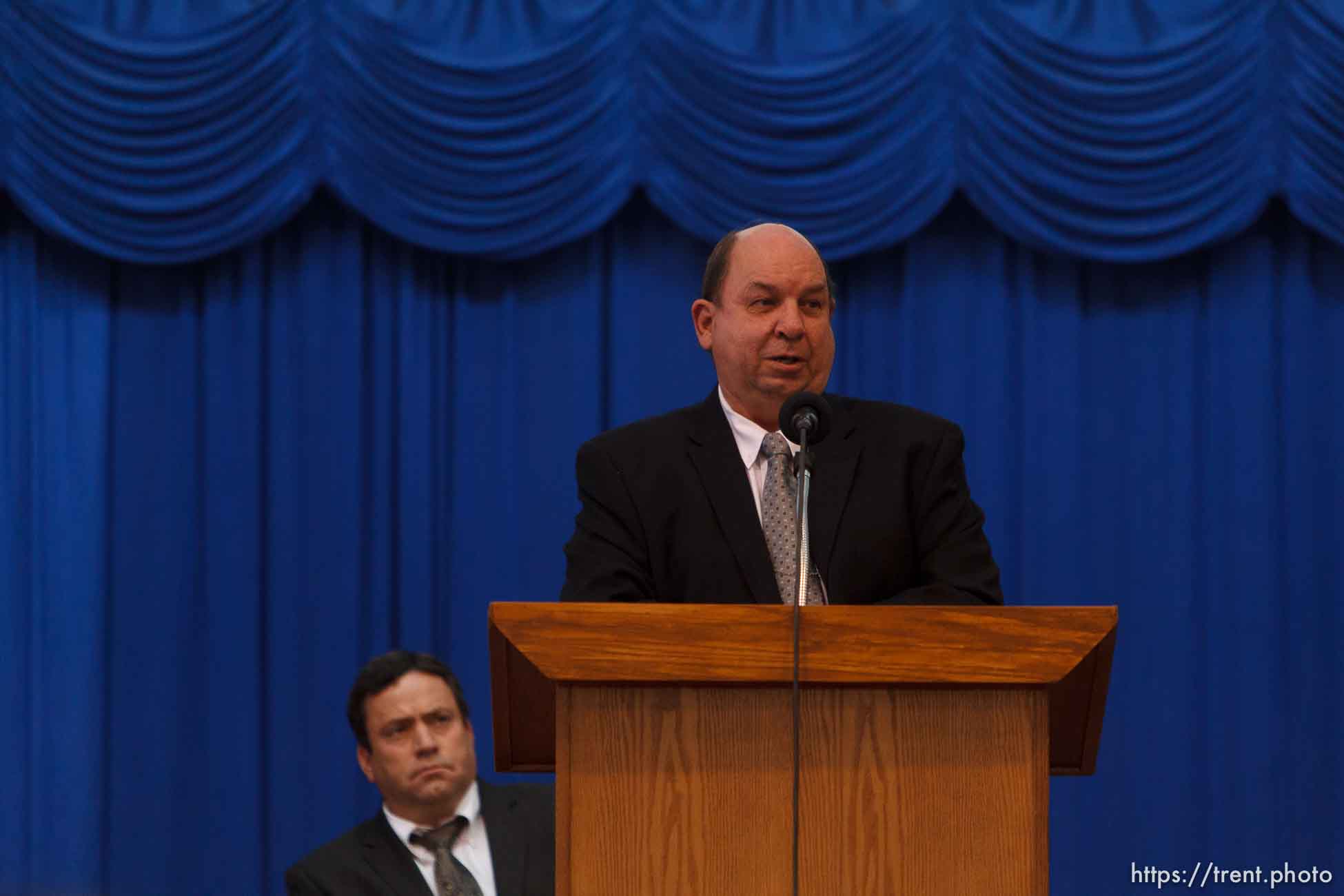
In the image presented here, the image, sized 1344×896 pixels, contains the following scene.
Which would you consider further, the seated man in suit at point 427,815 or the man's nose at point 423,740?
the man's nose at point 423,740

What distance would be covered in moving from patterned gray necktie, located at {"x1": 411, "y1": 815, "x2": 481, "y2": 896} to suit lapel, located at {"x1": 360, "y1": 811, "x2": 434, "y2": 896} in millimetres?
40

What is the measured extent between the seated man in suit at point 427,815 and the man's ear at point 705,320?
1.15m

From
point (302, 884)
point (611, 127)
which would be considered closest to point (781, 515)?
point (302, 884)

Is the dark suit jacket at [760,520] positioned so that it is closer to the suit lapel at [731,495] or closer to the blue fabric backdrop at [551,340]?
the suit lapel at [731,495]

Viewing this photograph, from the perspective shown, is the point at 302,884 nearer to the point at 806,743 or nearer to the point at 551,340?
the point at 806,743

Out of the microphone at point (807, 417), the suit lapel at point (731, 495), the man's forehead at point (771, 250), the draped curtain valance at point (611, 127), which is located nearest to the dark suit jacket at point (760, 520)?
the suit lapel at point (731, 495)

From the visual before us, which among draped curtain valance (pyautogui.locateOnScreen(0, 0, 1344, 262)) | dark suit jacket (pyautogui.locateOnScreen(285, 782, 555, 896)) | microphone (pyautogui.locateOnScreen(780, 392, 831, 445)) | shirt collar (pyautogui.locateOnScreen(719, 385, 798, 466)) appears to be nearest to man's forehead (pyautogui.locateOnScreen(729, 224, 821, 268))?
shirt collar (pyautogui.locateOnScreen(719, 385, 798, 466))

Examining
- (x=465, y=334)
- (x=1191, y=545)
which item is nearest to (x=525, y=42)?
(x=465, y=334)

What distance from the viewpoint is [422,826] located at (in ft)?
10.9

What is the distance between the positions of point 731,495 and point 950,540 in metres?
0.32

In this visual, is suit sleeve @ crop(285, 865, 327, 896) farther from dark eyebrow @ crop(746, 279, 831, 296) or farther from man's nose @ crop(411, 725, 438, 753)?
dark eyebrow @ crop(746, 279, 831, 296)

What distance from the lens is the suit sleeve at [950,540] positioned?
2154 millimetres

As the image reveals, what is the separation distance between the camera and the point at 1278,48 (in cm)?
486

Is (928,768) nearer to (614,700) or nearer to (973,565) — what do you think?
Answer: (614,700)
